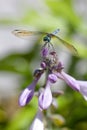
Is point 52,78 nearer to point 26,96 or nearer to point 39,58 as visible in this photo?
point 26,96

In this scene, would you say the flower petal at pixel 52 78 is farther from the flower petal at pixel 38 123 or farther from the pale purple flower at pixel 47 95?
the flower petal at pixel 38 123

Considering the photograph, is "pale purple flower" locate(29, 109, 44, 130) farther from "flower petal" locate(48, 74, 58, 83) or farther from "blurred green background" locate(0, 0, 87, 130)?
"blurred green background" locate(0, 0, 87, 130)

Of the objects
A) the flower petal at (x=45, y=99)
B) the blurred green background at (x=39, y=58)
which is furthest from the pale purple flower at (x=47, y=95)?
the blurred green background at (x=39, y=58)

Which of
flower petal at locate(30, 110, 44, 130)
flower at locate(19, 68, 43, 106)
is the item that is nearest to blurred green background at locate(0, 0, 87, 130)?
flower petal at locate(30, 110, 44, 130)

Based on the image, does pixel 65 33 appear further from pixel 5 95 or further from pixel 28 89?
pixel 28 89

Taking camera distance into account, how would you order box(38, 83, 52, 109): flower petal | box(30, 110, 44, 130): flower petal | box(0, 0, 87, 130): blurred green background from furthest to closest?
1. box(0, 0, 87, 130): blurred green background
2. box(30, 110, 44, 130): flower petal
3. box(38, 83, 52, 109): flower petal

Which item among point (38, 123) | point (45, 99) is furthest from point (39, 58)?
point (45, 99)

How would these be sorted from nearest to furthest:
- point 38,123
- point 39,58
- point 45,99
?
point 45,99 → point 38,123 → point 39,58

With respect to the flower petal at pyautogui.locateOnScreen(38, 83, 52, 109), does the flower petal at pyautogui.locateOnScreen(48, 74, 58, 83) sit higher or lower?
higher
